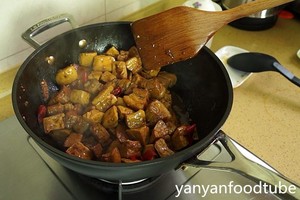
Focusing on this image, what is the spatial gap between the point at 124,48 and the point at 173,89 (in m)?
0.19

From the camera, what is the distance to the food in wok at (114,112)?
2.57 ft

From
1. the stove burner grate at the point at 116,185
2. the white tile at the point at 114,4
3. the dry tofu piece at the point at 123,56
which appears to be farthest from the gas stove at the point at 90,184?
the white tile at the point at 114,4

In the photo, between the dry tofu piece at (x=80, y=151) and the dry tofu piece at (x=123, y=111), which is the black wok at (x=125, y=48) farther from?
the dry tofu piece at (x=123, y=111)

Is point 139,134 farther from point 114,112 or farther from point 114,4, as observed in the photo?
point 114,4

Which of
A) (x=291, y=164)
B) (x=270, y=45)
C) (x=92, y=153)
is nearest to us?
(x=92, y=153)

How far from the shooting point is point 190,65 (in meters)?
0.95

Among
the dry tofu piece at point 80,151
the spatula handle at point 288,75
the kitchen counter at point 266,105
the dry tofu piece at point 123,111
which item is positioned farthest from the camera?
the spatula handle at point 288,75

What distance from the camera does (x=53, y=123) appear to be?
808mm

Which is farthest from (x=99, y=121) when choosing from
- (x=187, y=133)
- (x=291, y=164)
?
(x=291, y=164)

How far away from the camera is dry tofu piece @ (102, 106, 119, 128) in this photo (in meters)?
0.83

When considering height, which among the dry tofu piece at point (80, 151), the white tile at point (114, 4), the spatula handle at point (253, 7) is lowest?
the dry tofu piece at point (80, 151)

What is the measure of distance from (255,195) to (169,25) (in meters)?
0.47

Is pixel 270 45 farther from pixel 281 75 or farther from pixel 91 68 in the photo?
pixel 91 68

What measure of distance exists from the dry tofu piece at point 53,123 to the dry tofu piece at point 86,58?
198mm
